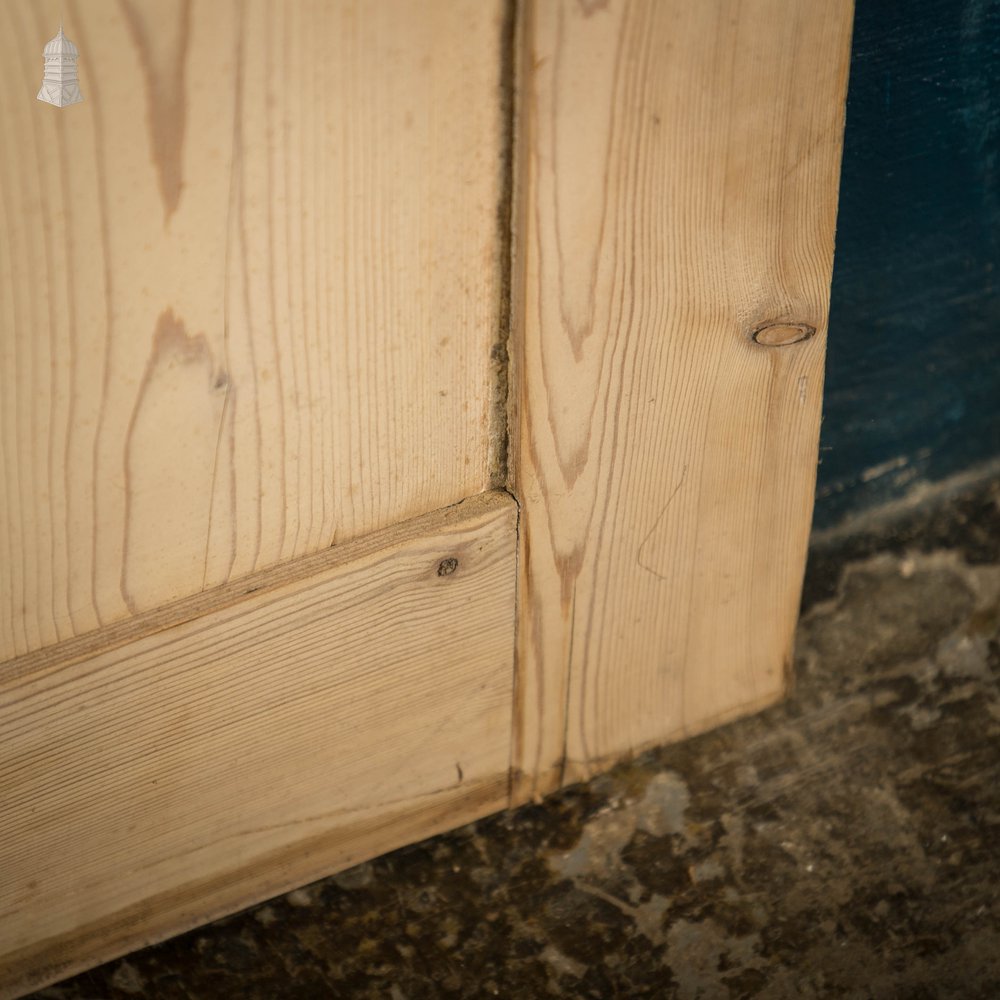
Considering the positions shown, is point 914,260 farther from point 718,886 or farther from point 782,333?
point 718,886

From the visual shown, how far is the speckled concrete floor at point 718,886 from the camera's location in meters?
1.41

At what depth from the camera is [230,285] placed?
100 centimetres

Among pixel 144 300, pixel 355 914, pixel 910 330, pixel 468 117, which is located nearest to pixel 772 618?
pixel 910 330

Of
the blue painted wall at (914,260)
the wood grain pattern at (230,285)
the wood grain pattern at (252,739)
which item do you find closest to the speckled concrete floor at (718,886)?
the wood grain pattern at (252,739)

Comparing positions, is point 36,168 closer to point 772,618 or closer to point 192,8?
point 192,8

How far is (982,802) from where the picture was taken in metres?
1.58

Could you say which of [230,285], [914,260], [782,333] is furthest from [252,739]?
[914,260]

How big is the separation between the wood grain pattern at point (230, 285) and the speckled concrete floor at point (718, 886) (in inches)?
19.7

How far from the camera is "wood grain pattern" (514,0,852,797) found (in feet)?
3.57

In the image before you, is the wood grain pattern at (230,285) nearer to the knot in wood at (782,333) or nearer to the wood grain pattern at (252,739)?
the wood grain pattern at (252,739)

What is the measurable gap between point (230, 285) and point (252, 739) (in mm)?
500

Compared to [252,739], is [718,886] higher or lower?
lower

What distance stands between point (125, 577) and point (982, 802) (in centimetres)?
106

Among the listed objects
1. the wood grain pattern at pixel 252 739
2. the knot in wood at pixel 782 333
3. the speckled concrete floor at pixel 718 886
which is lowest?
the speckled concrete floor at pixel 718 886
